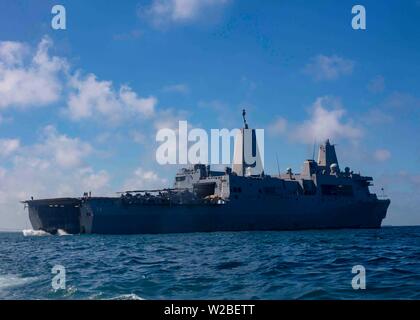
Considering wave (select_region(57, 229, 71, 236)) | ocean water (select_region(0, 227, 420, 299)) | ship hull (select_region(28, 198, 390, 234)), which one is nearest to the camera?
ocean water (select_region(0, 227, 420, 299))

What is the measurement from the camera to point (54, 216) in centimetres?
5862

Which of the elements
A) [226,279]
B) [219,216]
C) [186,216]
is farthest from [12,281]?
[219,216]

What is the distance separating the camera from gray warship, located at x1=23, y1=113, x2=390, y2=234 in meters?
52.8

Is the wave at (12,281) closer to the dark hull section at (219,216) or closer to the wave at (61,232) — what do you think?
the dark hull section at (219,216)

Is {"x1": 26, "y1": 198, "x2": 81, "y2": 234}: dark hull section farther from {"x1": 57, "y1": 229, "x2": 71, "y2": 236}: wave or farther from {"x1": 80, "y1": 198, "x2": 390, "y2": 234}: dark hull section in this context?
{"x1": 80, "y1": 198, "x2": 390, "y2": 234}: dark hull section

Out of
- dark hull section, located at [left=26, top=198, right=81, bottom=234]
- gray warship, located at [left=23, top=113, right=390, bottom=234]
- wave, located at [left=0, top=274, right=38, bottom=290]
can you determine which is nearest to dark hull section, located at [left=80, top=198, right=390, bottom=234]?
gray warship, located at [left=23, top=113, right=390, bottom=234]

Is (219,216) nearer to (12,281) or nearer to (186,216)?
(186,216)

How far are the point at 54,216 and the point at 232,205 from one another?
23327 mm

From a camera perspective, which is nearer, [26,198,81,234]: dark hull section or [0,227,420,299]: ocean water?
[0,227,420,299]: ocean water

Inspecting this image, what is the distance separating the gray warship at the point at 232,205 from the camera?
52.8 m

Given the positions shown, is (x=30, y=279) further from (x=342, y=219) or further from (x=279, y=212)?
(x=342, y=219)
